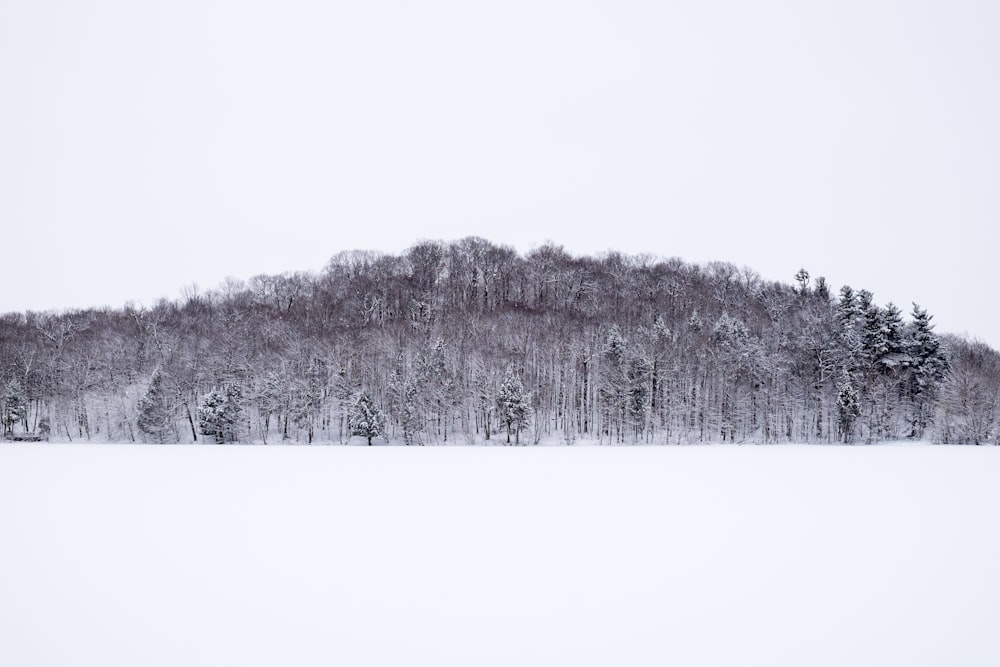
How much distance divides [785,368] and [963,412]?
15136 millimetres

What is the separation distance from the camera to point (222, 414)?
54094 millimetres

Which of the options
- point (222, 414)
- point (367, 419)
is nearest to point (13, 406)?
point (222, 414)

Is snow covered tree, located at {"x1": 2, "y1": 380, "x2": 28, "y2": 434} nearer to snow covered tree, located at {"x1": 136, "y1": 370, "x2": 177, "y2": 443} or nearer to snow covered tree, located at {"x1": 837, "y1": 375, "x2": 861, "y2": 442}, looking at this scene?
snow covered tree, located at {"x1": 136, "y1": 370, "x2": 177, "y2": 443}

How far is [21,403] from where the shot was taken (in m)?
62.9
